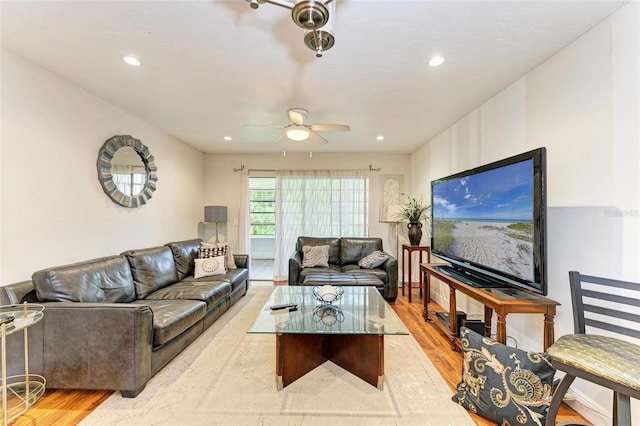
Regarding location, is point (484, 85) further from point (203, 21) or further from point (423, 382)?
point (423, 382)

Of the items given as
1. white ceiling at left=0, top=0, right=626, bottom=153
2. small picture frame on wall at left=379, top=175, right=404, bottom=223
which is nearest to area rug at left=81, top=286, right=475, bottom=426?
white ceiling at left=0, top=0, right=626, bottom=153

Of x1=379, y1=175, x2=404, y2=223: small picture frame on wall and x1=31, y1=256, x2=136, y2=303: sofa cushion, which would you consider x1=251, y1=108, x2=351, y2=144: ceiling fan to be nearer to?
x1=31, y1=256, x2=136, y2=303: sofa cushion

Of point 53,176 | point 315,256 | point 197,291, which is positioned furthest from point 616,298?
point 53,176

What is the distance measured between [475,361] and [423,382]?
49 cm

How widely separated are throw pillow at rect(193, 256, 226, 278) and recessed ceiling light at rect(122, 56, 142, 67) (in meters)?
2.52

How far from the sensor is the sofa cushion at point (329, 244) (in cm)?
474

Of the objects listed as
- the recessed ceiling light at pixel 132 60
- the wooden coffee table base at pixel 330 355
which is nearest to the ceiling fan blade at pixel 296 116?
the recessed ceiling light at pixel 132 60

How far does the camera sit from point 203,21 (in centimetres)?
166

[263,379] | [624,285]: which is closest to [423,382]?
[263,379]

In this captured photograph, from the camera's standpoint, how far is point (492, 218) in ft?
7.54

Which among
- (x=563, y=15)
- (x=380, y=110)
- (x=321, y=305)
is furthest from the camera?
(x=380, y=110)

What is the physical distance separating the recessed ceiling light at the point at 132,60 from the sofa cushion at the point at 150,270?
77.8 inches

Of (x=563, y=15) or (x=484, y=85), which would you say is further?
(x=484, y=85)

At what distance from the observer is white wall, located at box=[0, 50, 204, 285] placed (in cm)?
206
